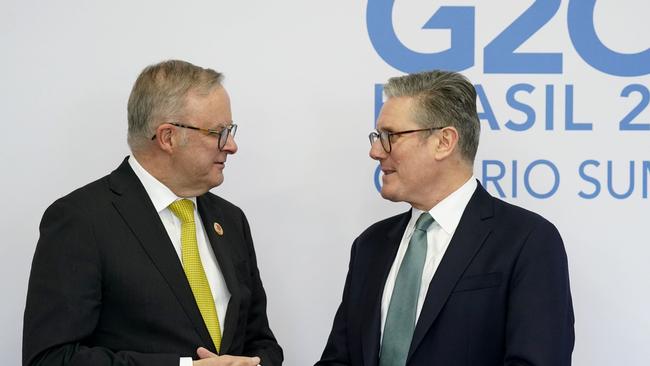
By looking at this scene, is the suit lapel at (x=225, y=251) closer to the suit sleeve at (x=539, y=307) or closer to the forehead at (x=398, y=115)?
the forehead at (x=398, y=115)

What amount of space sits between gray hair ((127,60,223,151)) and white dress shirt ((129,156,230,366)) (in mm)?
106

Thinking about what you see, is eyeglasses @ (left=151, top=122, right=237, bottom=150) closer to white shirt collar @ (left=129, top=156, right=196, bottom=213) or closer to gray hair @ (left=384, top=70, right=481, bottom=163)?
white shirt collar @ (left=129, top=156, right=196, bottom=213)

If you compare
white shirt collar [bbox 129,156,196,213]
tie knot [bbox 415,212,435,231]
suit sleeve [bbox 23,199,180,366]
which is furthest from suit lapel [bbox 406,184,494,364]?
white shirt collar [bbox 129,156,196,213]

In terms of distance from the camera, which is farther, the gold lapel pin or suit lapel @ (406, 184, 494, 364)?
the gold lapel pin

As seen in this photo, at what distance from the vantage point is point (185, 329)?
2.49 meters

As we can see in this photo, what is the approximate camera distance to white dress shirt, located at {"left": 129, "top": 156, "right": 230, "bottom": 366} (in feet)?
8.59

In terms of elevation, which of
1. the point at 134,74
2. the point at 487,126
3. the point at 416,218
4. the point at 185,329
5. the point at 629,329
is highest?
the point at 134,74

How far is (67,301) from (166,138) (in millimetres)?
575

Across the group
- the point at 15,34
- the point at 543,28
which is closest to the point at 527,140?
the point at 543,28

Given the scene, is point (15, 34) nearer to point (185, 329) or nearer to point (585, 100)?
point (185, 329)

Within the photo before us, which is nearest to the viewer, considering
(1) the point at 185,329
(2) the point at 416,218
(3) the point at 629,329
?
(1) the point at 185,329

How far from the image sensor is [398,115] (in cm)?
269

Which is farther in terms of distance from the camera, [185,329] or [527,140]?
[527,140]

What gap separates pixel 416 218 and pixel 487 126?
77cm
